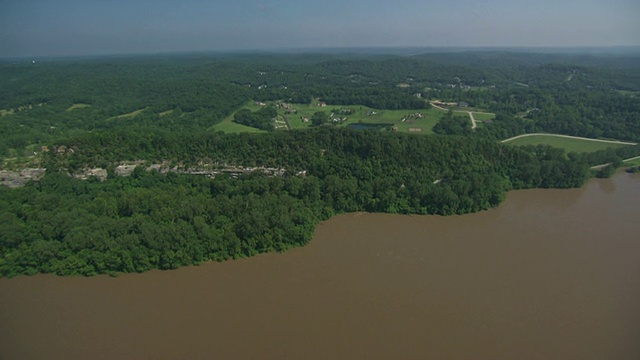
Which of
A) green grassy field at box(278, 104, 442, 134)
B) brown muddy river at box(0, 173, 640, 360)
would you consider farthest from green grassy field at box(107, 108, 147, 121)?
brown muddy river at box(0, 173, 640, 360)

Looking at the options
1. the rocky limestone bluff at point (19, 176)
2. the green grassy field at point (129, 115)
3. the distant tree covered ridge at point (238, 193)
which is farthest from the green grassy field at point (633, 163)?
the green grassy field at point (129, 115)

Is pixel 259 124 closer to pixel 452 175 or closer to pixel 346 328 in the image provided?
pixel 452 175

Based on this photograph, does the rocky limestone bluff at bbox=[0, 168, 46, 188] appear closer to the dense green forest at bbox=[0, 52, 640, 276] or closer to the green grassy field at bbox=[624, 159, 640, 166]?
the dense green forest at bbox=[0, 52, 640, 276]

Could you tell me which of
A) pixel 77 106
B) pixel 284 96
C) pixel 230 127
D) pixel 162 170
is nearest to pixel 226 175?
pixel 162 170

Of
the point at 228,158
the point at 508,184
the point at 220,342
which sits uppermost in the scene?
the point at 228,158

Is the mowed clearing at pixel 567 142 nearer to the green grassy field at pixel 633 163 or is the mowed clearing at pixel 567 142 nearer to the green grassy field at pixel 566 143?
the green grassy field at pixel 566 143

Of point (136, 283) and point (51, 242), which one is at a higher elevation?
point (51, 242)

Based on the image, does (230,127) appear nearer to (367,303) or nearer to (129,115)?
(129,115)

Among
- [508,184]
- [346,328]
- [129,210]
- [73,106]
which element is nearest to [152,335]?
[346,328]
